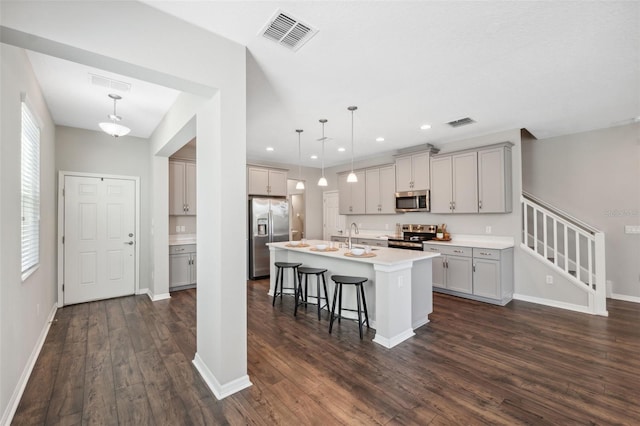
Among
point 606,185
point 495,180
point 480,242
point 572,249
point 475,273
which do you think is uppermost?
point 495,180

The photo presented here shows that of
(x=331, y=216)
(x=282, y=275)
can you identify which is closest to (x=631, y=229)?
(x=282, y=275)

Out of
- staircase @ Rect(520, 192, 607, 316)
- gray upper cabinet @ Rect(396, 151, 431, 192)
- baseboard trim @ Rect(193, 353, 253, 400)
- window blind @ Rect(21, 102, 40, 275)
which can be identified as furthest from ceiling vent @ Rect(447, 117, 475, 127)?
window blind @ Rect(21, 102, 40, 275)

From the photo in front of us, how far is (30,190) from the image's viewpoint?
2764 millimetres

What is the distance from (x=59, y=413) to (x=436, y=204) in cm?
544

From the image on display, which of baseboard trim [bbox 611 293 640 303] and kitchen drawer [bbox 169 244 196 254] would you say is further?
kitchen drawer [bbox 169 244 196 254]

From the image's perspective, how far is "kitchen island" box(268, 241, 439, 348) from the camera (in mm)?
2990

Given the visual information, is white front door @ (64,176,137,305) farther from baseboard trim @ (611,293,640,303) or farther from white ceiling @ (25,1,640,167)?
baseboard trim @ (611,293,640,303)

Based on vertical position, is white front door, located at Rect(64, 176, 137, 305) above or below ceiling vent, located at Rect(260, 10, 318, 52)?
below

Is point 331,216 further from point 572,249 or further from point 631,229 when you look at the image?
point 631,229

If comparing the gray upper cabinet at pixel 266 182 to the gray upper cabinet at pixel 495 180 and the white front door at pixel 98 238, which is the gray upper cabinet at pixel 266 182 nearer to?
the white front door at pixel 98 238

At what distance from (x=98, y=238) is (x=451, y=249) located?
580 centimetres

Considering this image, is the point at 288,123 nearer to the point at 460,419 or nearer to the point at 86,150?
the point at 86,150

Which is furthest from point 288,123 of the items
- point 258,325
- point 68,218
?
point 68,218

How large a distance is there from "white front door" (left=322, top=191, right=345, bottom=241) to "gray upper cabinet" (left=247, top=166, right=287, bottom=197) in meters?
1.67
